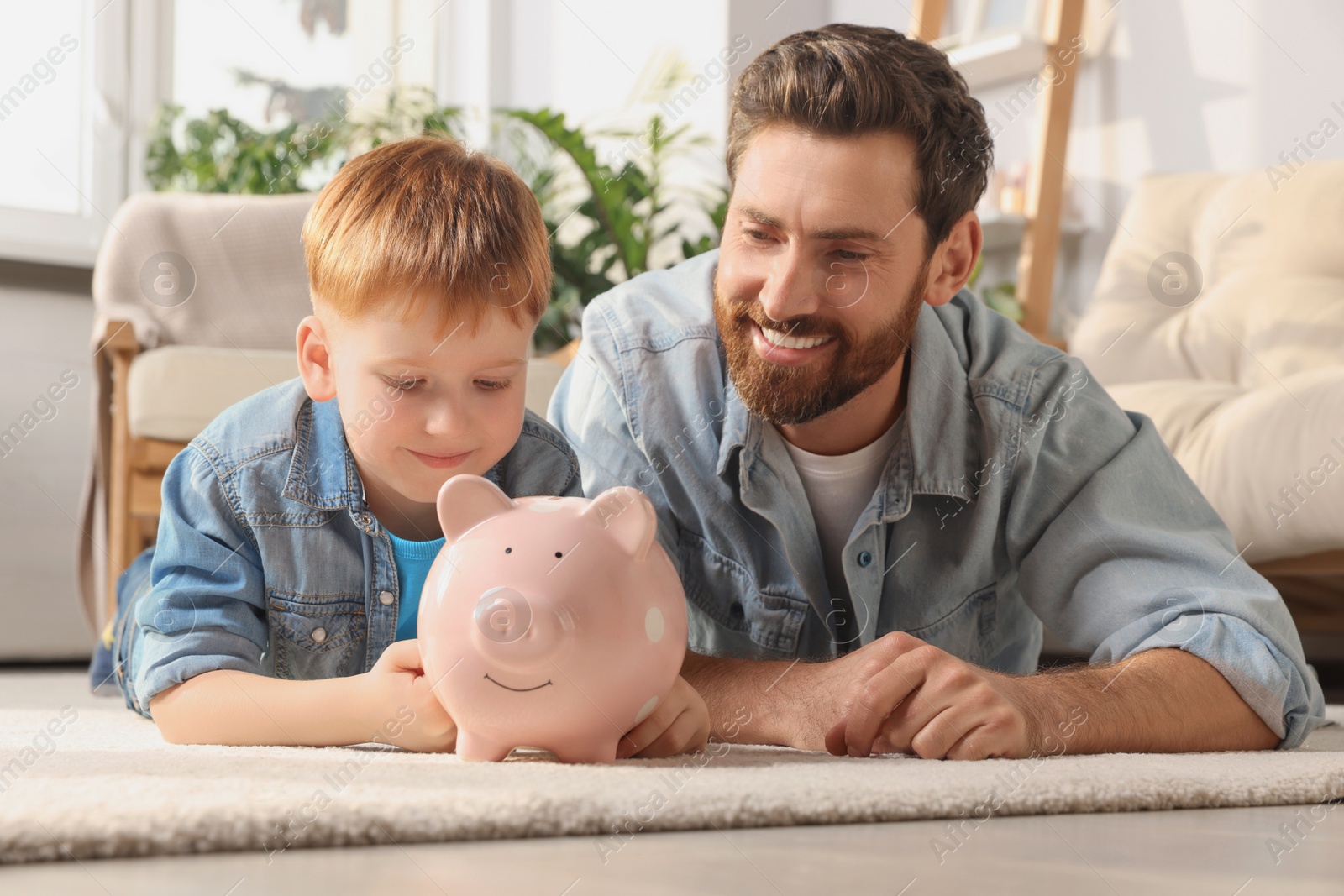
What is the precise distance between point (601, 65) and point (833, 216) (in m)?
2.35

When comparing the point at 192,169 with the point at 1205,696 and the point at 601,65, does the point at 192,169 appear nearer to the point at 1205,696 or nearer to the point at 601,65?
the point at 601,65

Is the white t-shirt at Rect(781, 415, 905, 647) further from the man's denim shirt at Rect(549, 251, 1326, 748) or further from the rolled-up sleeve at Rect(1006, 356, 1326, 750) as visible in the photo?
the rolled-up sleeve at Rect(1006, 356, 1326, 750)

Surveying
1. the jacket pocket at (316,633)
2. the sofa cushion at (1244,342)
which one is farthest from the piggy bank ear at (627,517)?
the sofa cushion at (1244,342)

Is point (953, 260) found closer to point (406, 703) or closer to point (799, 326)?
point (799, 326)

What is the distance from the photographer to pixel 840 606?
1.29 metres

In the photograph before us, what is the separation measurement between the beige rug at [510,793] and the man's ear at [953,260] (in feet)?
1.80

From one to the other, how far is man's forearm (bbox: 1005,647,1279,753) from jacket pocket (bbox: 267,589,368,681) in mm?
555

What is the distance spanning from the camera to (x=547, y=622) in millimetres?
760

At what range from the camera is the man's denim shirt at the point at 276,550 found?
993 millimetres

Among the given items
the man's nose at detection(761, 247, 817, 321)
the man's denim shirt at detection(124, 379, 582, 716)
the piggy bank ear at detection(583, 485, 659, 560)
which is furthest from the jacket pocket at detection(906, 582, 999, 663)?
the piggy bank ear at detection(583, 485, 659, 560)

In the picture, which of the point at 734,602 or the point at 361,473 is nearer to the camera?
the point at 361,473

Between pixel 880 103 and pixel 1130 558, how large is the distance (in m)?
0.50

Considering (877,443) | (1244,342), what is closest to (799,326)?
(877,443)

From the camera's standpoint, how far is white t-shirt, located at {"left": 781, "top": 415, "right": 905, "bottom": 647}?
4.20 feet
